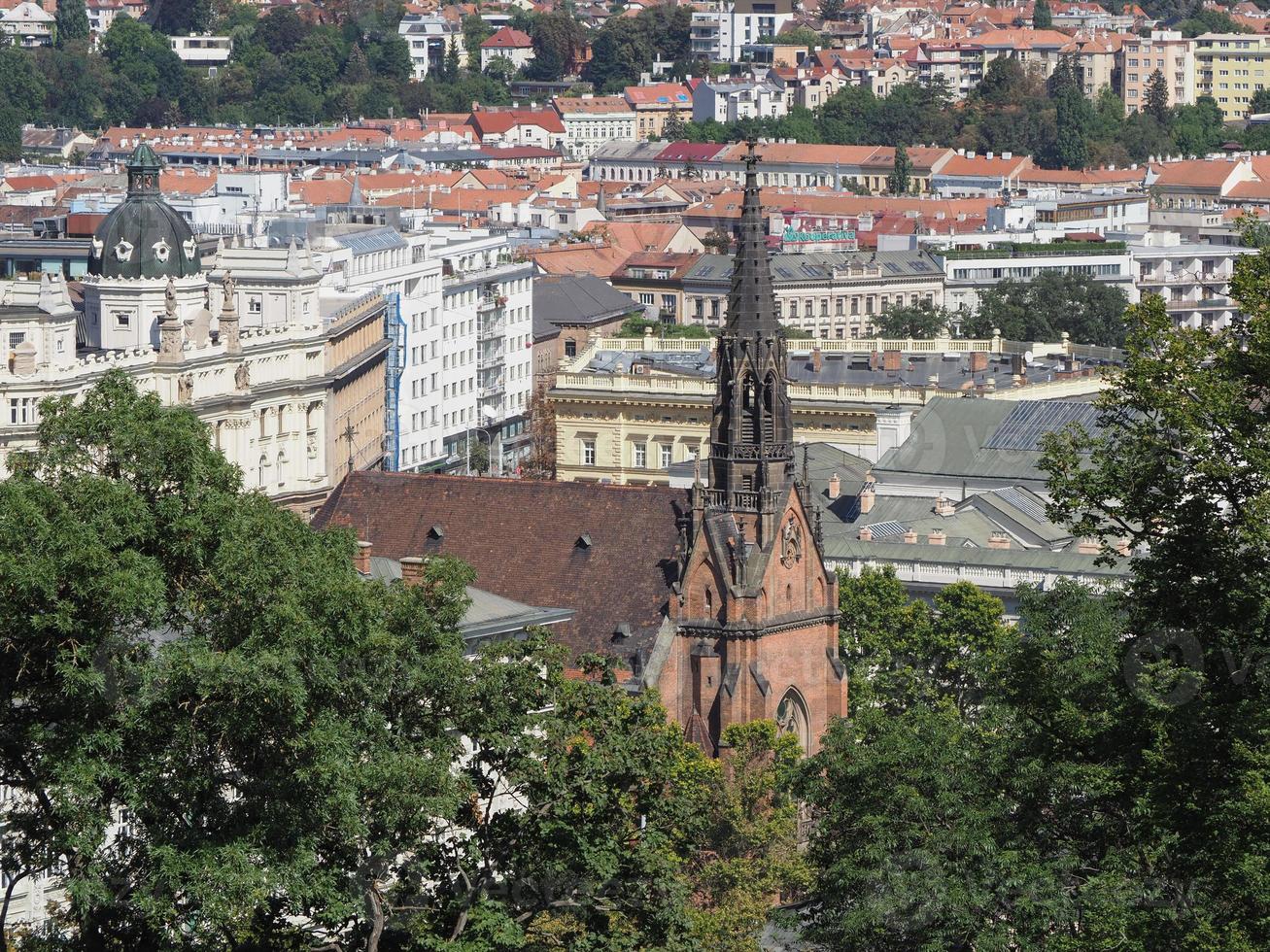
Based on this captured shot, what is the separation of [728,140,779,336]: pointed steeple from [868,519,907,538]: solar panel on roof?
2108 cm

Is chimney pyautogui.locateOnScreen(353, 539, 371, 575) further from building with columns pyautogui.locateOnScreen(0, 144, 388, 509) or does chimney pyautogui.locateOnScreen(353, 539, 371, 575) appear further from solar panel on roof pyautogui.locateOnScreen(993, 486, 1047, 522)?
building with columns pyautogui.locateOnScreen(0, 144, 388, 509)

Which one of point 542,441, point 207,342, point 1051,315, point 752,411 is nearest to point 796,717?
point 752,411

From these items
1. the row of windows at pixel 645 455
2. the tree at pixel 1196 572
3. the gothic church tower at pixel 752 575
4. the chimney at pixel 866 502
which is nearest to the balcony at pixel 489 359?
the row of windows at pixel 645 455

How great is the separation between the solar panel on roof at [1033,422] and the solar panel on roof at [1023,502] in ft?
21.0

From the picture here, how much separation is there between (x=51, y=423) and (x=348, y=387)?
87.7m

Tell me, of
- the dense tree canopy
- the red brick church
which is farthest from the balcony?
the dense tree canopy

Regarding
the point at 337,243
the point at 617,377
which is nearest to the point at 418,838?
the point at 617,377

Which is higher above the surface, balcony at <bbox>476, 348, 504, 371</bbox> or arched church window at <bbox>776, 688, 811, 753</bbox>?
arched church window at <bbox>776, 688, 811, 753</bbox>

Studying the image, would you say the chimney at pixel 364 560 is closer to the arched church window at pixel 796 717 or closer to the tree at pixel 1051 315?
the arched church window at pixel 796 717

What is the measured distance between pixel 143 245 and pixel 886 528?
3791 centimetres

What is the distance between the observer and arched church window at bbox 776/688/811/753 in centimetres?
9050

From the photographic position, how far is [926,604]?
100 m

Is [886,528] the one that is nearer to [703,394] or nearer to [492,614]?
[492,614]

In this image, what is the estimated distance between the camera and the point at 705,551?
89438 millimetres
